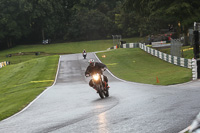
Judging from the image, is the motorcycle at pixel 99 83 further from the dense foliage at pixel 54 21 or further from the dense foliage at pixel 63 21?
the dense foliage at pixel 54 21

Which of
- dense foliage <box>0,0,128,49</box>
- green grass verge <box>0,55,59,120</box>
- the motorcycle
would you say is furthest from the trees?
dense foliage <box>0,0,128,49</box>

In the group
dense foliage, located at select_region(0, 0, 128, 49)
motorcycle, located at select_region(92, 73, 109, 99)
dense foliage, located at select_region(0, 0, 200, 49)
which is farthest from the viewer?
dense foliage, located at select_region(0, 0, 128, 49)

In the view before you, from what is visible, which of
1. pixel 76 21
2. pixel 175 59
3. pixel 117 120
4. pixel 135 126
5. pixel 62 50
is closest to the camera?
pixel 135 126

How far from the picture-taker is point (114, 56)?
5409cm

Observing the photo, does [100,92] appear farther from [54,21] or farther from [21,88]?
[54,21]

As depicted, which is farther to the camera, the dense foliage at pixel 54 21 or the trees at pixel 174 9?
the dense foliage at pixel 54 21

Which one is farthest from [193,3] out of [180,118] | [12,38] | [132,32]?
[12,38]

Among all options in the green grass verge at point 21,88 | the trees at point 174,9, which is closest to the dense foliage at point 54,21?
the trees at point 174,9

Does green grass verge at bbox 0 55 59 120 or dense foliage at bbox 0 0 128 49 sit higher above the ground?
dense foliage at bbox 0 0 128 49

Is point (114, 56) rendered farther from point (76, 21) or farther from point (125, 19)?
point (76, 21)

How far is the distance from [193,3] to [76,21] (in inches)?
2469

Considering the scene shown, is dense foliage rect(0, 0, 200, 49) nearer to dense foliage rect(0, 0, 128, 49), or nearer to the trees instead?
dense foliage rect(0, 0, 128, 49)

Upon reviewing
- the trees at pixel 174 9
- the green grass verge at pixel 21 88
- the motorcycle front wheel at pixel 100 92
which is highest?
the trees at pixel 174 9

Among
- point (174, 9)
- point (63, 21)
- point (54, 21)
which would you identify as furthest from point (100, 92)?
point (63, 21)
